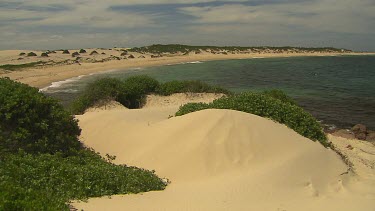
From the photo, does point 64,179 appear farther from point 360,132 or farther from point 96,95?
point 360,132

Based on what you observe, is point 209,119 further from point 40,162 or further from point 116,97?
point 116,97

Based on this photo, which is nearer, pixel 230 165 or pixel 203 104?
pixel 230 165

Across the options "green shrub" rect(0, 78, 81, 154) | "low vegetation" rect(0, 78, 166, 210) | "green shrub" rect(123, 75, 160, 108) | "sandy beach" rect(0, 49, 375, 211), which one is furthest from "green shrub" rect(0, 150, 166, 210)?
"green shrub" rect(123, 75, 160, 108)

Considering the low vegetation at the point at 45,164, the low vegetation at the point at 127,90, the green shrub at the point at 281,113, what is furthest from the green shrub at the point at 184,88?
the low vegetation at the point at 45,164

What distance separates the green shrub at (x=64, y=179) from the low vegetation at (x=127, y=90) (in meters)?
11.1

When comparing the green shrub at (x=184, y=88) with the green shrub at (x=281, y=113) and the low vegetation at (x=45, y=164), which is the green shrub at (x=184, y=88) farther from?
the low vegetation at (x=45, y=164)

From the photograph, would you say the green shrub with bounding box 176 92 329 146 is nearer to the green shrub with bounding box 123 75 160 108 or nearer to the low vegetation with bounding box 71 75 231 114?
the low vegetation with bounding box 71 75 231 114

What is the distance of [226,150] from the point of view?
10.6 m

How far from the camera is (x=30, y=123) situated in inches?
398

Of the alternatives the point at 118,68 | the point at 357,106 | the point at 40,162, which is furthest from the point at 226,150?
the point at 118,68

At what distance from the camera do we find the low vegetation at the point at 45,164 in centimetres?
642

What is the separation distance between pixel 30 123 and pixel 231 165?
5.14 m

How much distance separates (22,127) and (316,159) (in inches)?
300

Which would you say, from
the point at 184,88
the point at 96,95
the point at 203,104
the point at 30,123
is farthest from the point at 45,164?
the point at 184,88
